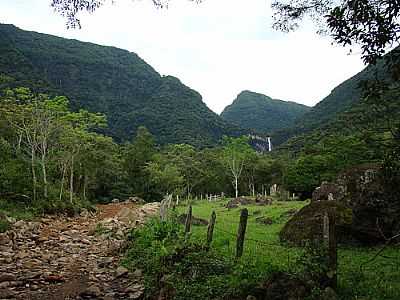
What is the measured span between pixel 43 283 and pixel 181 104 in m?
155

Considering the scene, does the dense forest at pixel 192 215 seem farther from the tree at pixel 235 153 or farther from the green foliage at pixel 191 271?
the tree at pixel 235 153

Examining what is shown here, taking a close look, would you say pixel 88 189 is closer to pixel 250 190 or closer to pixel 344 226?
pixel 250 190

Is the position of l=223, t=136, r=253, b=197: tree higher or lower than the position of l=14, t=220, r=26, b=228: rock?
higher

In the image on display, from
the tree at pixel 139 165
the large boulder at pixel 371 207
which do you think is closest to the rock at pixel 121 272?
the large boulder at pixel 371 207

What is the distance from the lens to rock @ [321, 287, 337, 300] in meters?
6.55

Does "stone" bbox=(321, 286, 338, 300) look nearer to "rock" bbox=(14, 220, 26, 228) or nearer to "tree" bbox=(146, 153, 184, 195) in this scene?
"rock" bbox=(14, 220, 26, 228)

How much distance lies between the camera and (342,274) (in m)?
8.73

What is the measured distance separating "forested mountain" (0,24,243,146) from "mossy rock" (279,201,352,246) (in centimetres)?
10366

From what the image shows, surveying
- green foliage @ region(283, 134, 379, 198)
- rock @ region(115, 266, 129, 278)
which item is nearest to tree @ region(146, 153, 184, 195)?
green foliage @ region(283, 134, 379, 198)

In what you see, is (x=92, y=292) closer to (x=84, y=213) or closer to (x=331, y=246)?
(x=331, y=246)

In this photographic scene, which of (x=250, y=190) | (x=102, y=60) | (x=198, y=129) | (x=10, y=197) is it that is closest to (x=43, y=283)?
(x=10, y=197)

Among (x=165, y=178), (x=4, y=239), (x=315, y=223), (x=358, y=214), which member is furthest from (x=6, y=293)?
(x=165, y=178)

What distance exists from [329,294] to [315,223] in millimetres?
7067

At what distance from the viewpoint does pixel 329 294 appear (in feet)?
21.8
